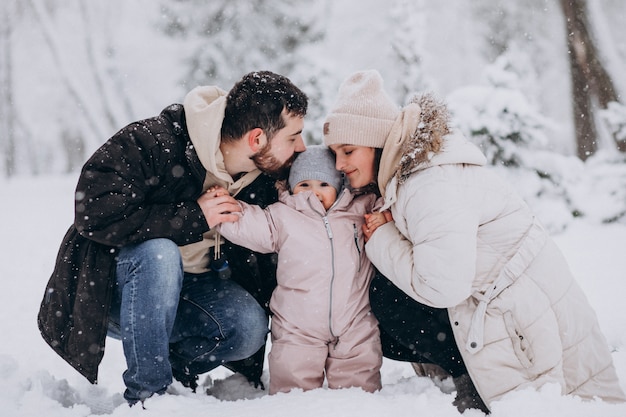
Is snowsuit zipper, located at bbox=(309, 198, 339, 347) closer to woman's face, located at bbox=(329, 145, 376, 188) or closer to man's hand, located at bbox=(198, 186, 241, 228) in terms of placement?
woman's face, located at bbox=(329, 145, 376, 188)

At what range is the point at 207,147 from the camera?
8.36ft

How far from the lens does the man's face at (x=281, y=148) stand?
9.12 feet

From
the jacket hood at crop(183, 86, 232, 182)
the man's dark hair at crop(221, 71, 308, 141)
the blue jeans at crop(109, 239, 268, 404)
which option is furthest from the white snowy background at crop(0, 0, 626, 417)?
the man's dark hair at crop(221, 71, 308, 141)

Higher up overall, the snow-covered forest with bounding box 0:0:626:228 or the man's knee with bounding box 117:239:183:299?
the man's knee with bounding box 117:239:183:299

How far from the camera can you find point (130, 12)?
18.2 metres

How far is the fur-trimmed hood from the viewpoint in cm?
232

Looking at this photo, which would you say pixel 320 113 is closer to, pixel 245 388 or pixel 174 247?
pixel 245 388

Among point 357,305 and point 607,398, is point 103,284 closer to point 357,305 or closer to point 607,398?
point 357,305

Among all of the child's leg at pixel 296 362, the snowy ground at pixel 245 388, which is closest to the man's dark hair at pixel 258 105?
the child's leg at pixel 296 362

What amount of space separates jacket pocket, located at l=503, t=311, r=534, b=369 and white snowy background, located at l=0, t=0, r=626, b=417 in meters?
0.17

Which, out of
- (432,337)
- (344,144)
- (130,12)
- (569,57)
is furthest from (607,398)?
(130,12)

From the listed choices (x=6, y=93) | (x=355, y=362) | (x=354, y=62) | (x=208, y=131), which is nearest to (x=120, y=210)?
(x=208, y=131)

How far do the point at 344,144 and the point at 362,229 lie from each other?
0.44m

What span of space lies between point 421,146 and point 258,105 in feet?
2.89
